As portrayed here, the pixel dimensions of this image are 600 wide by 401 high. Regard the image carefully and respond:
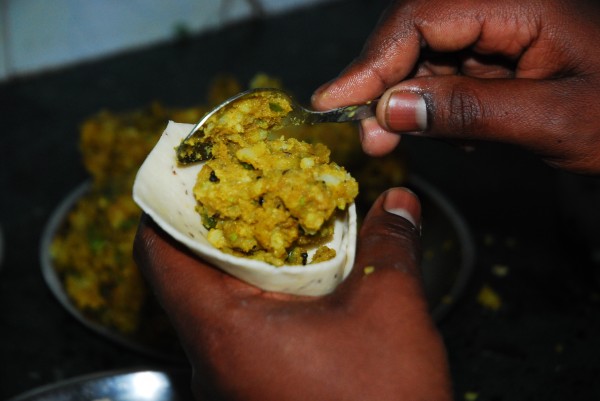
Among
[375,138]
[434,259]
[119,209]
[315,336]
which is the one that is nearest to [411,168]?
[434,259]

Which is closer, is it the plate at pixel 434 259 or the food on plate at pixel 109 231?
the plate at pixel 434 259

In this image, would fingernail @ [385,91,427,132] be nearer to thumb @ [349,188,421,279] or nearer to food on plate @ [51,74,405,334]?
thumb @ [349,188,421,279]

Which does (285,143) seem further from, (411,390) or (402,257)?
(411,390)

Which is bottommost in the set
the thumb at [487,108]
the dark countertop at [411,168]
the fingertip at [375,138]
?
the dark countertop at [411,168]

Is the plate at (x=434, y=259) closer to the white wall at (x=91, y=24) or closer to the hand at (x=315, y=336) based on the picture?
the hand at (x=315, y=336)

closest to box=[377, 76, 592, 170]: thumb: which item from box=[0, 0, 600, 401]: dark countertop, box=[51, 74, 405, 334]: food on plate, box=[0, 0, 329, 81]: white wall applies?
box=[51, 74, 405, 334]: food on plate

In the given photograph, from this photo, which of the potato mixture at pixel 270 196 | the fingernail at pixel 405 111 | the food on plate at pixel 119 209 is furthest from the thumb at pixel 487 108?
the food on plate at pixel 119 209
